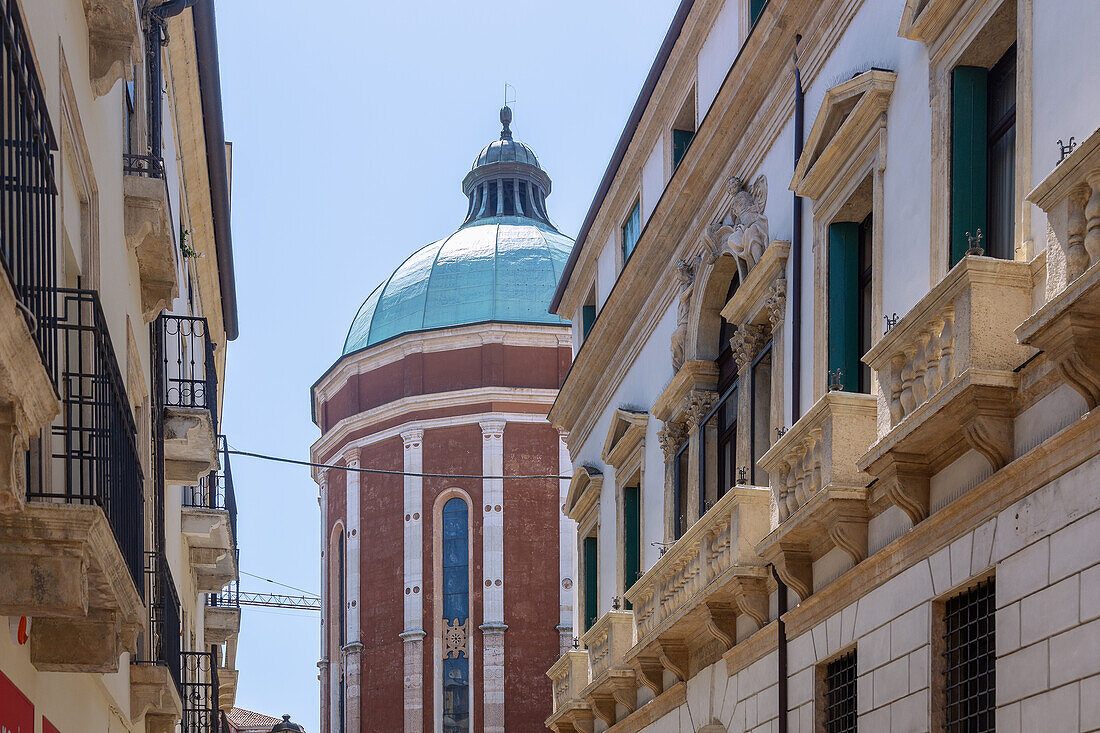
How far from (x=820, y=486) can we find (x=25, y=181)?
7.47 metres

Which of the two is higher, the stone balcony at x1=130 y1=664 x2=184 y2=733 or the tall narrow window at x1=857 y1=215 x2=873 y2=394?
the tall narrow window at x1=857 y1=215 x2=873 y2=394

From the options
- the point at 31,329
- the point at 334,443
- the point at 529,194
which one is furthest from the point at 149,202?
the point at 529,194

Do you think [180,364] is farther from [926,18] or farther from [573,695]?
[926,18]

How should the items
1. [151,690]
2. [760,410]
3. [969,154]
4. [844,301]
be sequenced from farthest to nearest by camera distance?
[760,410]
[151,690]
[844,301]
[969,154]

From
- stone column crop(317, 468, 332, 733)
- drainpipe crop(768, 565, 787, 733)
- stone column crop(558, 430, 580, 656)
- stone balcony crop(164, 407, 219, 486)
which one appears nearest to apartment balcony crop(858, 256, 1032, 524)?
drainpipe crop(768, 565, 787, 733)

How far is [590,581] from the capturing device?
84.1 ft

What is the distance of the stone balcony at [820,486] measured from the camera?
12.8 meters

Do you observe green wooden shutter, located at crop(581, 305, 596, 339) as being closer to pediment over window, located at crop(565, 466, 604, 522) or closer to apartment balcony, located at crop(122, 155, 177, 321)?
pediment over window, located at crop(565, 466, 604, 522)

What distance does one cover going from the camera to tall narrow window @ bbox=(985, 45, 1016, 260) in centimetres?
1153

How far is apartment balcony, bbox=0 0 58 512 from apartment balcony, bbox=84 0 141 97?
3973mm

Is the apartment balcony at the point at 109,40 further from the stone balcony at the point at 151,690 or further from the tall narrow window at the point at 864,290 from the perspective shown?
the tall narrow window at the point at 864,290

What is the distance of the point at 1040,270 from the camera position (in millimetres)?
10445

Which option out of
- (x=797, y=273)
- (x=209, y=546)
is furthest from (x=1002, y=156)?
(x=209, y=546)

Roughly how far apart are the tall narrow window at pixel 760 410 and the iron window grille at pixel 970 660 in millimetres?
5172
